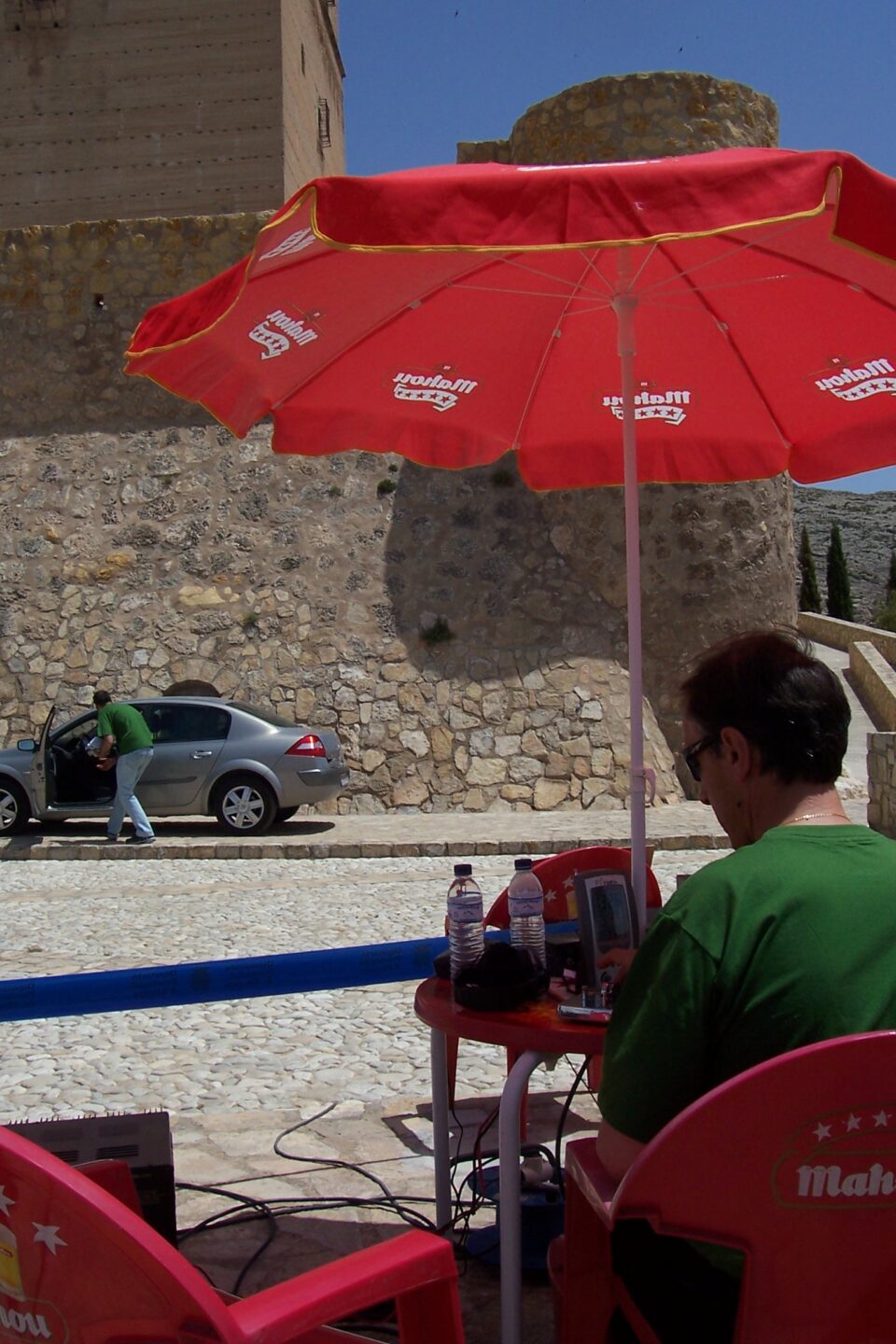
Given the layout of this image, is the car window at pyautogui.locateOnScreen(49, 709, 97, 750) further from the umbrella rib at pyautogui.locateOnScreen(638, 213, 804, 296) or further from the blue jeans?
the umbrella rib at pyautogui.locateOnScreen(638, 213, 804, 296)

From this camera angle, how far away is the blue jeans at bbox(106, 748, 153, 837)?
469 inches

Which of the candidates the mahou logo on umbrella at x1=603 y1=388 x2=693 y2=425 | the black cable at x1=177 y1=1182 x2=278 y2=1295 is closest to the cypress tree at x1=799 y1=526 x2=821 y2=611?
the mahou logo on umbrella at x1=603 y1=388 x2=693 y2=425

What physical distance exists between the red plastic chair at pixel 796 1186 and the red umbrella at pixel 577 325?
4.81 feet

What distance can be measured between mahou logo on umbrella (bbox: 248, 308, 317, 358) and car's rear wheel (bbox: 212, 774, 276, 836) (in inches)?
365

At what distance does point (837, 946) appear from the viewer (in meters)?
1.87

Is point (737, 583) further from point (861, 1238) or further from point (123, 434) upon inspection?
point (861, 1238)

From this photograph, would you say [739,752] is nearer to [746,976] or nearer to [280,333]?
[746,976]

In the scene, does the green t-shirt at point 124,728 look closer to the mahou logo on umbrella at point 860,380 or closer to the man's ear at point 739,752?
the mahou logo on umbrella at point 860,380

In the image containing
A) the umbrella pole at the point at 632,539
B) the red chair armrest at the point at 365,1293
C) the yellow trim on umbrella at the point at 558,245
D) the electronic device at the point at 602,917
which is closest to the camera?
the red chair armrest at the point at 365,1293

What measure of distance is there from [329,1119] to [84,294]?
14.6 metres

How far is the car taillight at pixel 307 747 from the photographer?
1264 centimetres

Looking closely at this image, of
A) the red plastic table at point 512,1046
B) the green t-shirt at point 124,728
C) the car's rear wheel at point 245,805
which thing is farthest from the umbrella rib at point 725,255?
the car's rear wheel at point 245,805

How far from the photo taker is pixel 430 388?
4203 millimetres

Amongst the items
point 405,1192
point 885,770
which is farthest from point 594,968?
point 885,770
